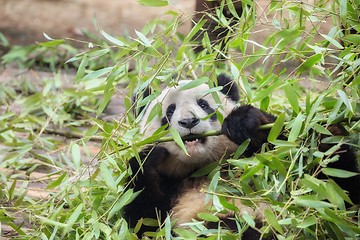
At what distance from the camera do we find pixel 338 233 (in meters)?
2.99

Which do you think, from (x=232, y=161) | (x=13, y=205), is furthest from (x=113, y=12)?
(x=232, y=161)

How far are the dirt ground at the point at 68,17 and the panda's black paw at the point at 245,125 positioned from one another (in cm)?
514

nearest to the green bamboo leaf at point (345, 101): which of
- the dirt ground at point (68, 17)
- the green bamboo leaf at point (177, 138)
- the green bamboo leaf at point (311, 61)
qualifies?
the green bamboo leaf at point (311, 61)

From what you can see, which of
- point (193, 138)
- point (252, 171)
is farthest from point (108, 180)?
point (252, 171)

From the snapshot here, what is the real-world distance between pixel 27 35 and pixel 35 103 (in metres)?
2.83

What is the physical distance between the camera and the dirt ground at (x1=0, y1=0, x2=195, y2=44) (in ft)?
28.3

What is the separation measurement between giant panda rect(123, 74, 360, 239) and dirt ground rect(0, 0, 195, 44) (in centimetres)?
470

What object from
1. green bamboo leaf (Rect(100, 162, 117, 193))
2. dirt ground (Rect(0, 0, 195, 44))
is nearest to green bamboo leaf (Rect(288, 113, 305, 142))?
green bamboo leaf (Rect(100, 162, 117, 193))

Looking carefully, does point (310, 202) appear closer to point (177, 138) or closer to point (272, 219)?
point (272, 219)

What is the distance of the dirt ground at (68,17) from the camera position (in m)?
8.62

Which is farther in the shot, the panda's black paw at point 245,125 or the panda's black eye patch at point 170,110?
the panda's black eye patch at point 170,110

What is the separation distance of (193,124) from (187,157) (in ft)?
0.75

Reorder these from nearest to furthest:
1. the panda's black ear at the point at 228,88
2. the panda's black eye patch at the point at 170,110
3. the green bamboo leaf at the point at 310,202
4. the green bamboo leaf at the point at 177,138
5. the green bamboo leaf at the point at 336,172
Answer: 1. the green bamboo leaf at the point at 310,202
2. the green bamboo leaf at the point at 336,172
3. the green bamboo leaf at the point at 177,138
4. the panda's black eye patch at the point at 170,110
5. the panda's black ear at the point at 228,88

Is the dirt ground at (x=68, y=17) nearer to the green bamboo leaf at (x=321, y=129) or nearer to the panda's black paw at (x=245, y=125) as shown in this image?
the panda's black paw at (x=245, y=125)
